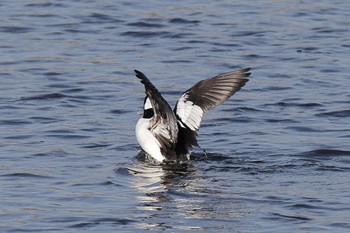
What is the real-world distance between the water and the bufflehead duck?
19 centimetres

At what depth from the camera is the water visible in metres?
8.60

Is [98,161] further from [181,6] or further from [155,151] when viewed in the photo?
[181,6]

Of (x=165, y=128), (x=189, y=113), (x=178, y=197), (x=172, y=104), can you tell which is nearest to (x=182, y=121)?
(x=189, y=113)

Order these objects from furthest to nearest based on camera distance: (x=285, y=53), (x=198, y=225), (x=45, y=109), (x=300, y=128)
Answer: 1. (x=285, y=53)
2. (x=45, y=109)
3. (x=300, y=128)
4. (x=198, y=225)

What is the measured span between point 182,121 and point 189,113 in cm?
12

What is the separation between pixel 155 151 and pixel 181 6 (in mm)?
8910

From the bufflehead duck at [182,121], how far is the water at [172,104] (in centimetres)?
19

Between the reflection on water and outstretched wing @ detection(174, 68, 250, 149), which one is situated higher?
outstretched wing @ detection(174, 68, 250, 149)

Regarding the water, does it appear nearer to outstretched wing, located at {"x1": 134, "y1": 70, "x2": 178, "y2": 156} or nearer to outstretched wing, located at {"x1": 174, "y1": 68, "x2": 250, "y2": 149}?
outstretched wing, located at {"x1": 134, "y1": 70, "x2": 178, "y2": 156}

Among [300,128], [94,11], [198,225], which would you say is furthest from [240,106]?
[94,11]

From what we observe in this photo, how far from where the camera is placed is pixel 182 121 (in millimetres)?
10602

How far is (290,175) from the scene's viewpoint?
9812 mm

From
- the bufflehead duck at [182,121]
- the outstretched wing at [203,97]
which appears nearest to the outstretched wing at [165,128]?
the bufflehead duck at [182,121]

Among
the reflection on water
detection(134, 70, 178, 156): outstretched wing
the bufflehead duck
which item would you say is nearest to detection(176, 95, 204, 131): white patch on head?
the bufflehead duck
